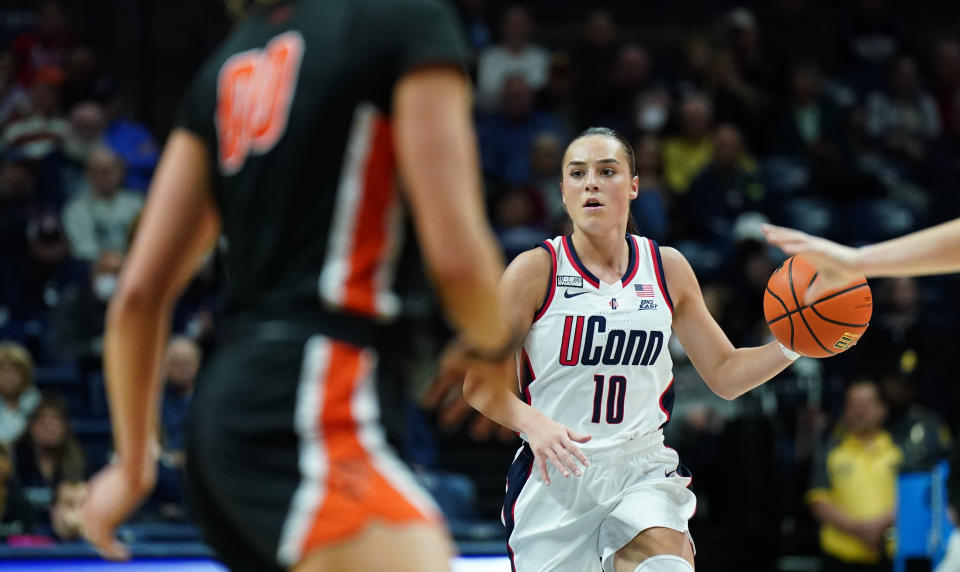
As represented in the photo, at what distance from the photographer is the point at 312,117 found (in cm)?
206

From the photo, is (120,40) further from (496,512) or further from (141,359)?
(141,359)

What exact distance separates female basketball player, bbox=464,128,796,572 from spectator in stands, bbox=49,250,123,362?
4.90 metres

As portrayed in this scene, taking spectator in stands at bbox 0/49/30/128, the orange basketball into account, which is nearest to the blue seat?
the orange basketball

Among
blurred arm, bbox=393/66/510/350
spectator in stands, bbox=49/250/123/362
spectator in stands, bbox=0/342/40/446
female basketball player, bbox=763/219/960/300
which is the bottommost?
spectator in stands, bbox=0/342/40/446

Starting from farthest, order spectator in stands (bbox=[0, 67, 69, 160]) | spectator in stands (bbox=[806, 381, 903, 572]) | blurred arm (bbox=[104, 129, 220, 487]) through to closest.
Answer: spectator in stands (bbox=[0, 67, 69, 160]), spectator in stands (bbox=[806, 381, 903, 572]), blurred arm (bbox=[104, 129, 220, 487])

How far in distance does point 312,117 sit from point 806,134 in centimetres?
1012

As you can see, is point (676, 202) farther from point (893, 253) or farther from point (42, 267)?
point (893, 253)

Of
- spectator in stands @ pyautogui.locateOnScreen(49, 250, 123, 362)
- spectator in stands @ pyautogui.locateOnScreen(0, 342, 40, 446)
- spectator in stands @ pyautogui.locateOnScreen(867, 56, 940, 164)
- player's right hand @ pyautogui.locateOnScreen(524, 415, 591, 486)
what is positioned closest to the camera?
player's right hand @ pyautogui.locateOnScreen(524, 415, 591, 486)

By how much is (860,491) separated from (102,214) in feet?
19.3

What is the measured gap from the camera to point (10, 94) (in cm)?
1090

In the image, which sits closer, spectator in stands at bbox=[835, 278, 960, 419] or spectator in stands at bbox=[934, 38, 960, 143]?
spectator in stands at bbox=[835, 278, 960, 419]

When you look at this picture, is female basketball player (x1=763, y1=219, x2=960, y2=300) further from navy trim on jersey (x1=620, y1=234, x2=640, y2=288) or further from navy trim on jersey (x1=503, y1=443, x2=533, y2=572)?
navy trim on jersey (x1=503, y1=443, x2=533, y2=572)

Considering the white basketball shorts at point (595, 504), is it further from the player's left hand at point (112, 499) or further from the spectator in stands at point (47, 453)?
the spectator in stands at point (47, 453)

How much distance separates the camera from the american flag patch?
14.3 ft
